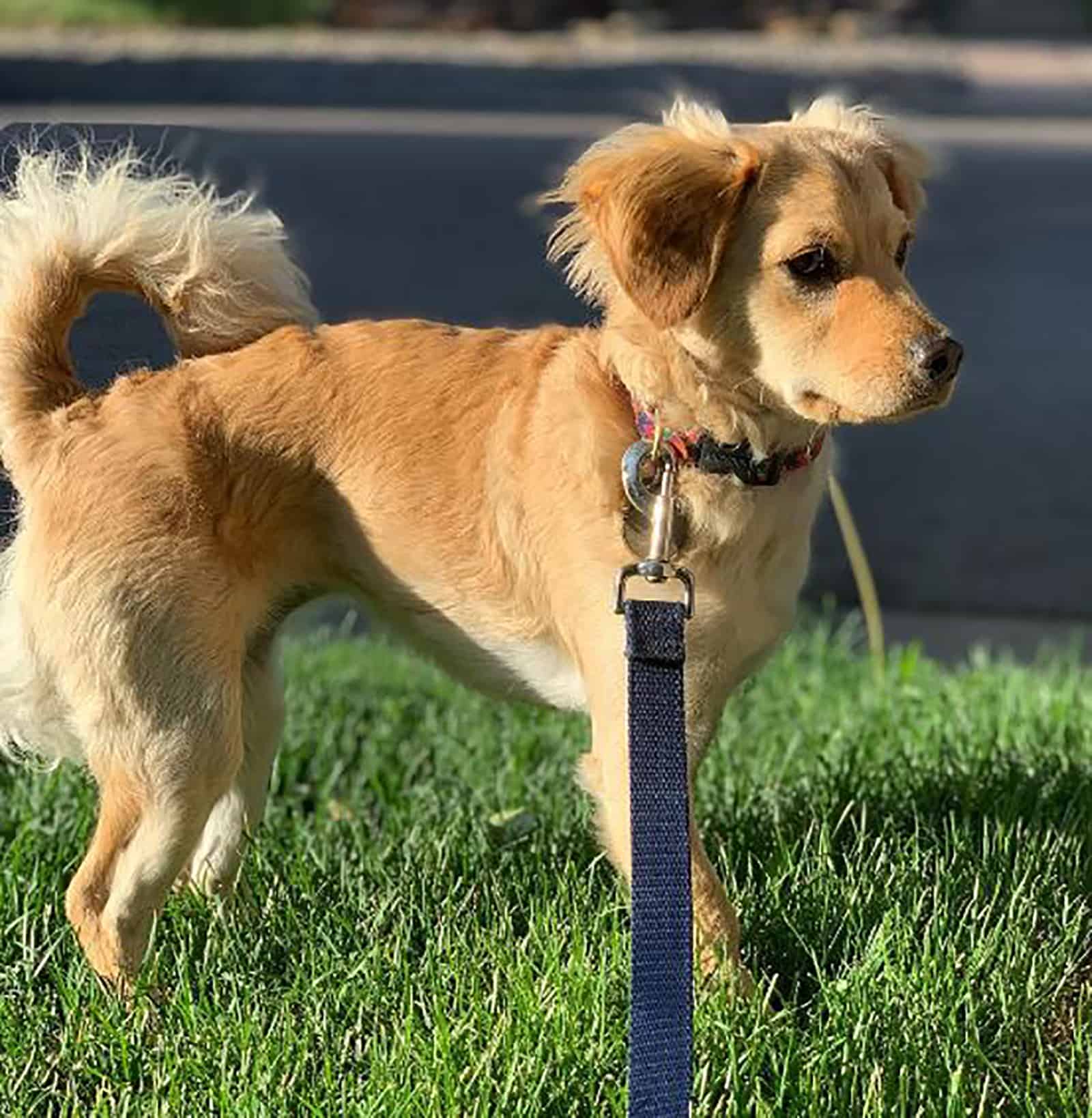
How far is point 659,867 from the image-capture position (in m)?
2.79

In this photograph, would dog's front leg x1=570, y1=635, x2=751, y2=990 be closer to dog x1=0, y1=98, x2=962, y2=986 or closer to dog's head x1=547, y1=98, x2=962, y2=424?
dog x1=0, y1=98, x2=962, y2=986

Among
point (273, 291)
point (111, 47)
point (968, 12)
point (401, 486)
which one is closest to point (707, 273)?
point (401, 486)

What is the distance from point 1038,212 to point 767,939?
11.6 metres

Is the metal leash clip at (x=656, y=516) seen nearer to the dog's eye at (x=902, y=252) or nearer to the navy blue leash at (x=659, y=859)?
the navy blue leash at (x=659, y=859)

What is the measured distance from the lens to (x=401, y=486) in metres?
3.56

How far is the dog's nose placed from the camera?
304cm

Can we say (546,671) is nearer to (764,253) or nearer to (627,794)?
(627,794)

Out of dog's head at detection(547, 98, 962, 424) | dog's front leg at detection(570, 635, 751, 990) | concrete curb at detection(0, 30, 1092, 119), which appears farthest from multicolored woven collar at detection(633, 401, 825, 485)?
concrete curb at detection(0, 30, 1092, 119)

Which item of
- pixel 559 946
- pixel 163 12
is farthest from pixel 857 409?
pixel 163 12

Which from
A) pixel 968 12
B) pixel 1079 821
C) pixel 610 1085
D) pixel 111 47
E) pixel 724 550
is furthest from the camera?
pixel 968 12

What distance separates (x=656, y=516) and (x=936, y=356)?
0.48m

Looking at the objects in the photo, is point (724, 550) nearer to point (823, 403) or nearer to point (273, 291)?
point (823, 403)

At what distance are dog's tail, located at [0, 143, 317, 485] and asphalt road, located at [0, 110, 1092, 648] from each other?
39 centimetres

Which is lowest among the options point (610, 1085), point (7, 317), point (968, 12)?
point (968, 12)
